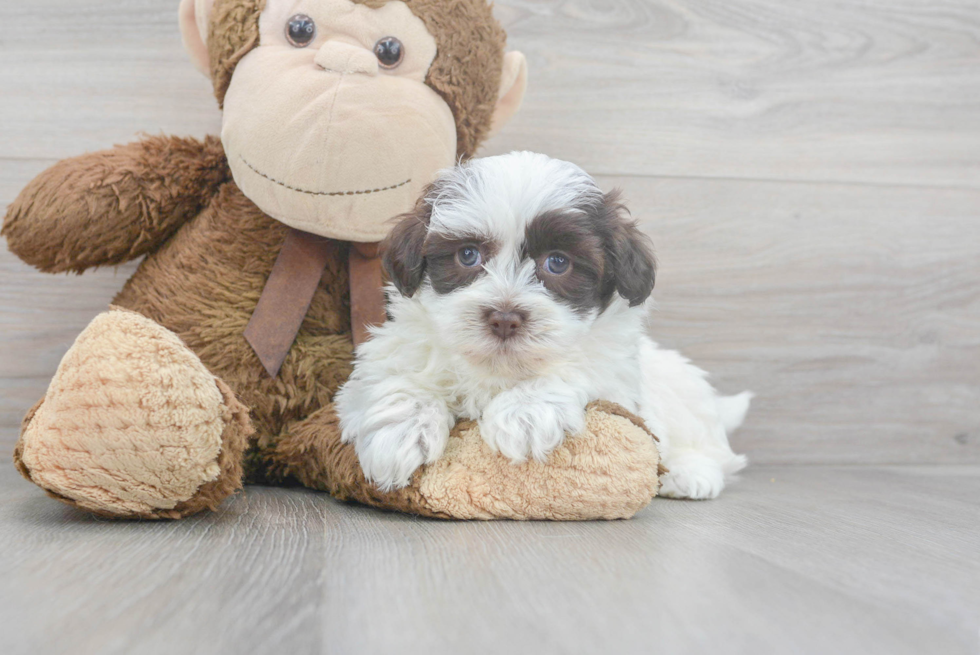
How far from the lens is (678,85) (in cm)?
206

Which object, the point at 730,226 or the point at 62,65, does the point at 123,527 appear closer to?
the point at 62,65

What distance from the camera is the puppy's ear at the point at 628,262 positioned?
128 cm

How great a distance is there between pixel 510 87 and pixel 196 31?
65cm

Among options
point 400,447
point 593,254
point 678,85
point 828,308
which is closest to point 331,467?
point 400,447

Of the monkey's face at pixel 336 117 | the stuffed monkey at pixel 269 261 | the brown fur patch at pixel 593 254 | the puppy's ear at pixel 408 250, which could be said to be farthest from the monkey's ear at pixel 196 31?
the brown fur patch at pixel 593 254

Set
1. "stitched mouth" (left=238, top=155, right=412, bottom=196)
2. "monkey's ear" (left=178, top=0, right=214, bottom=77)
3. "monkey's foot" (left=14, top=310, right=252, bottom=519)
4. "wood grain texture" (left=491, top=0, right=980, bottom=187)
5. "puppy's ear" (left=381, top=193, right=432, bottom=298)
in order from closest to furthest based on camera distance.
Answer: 1. "monkey's foot" (left=14, top=310, right=252, bottom=519)
2. "puppy's ear" (left=381, top=193, right=432, bottom=298)
3. "stitched mouth" (left=238, top=155, right=412, bottom=196)
4. "monkey's ear" (left=178, top=0, right=214, bottom=77)
5. "wood grain texture" (left=491, top=0, right=980, bottom=187)

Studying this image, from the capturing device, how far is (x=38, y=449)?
1.11 m

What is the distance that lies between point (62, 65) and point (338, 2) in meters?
0.84

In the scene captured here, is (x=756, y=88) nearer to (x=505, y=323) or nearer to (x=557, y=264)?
(x=557, y=264)

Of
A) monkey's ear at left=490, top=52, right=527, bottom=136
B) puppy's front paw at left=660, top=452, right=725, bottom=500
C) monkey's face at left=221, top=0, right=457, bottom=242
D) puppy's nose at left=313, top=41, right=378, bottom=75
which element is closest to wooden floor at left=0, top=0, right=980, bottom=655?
puppy's front paw at left=660, top=452, right=725, bottom=500

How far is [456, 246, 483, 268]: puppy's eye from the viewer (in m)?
1.28

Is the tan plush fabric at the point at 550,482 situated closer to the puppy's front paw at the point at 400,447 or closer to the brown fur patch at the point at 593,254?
the puppy's front paw at the point at 400,447

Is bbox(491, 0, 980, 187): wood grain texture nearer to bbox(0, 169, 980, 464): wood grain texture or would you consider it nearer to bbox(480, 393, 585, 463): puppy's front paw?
bbox(0, 169, 980, 464): wood grain texture

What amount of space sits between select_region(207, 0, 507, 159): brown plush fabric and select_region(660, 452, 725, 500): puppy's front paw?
2.66 feet
